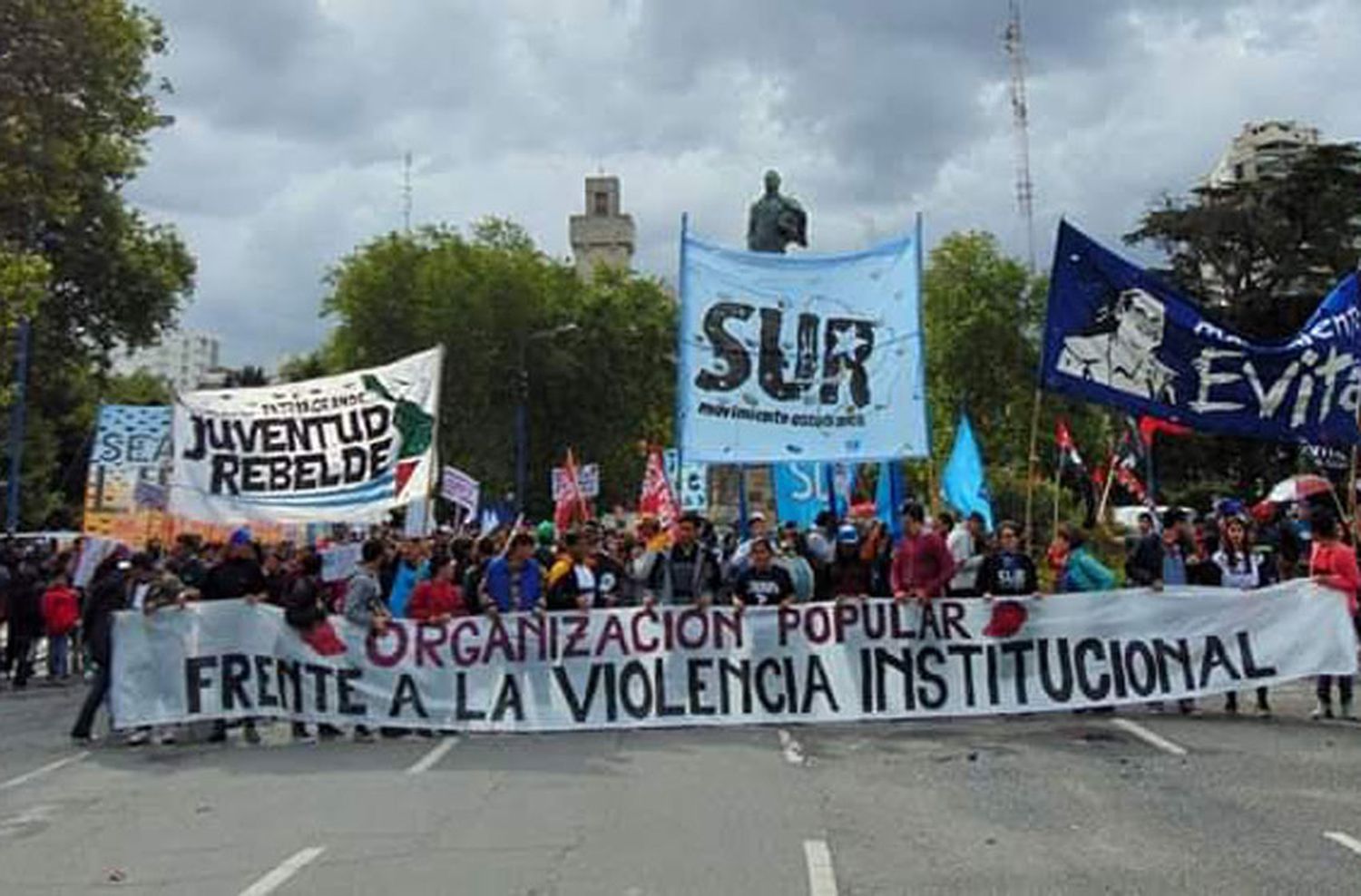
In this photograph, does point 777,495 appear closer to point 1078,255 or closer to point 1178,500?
point 1078,255

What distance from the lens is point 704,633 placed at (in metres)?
13.4

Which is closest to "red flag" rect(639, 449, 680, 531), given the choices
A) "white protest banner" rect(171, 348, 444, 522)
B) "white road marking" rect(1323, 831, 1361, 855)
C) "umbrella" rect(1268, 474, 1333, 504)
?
"umbrella" rect(1268, 474, 1333, 504)

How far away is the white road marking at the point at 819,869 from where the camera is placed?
735 centimetres

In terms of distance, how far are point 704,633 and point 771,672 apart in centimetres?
65

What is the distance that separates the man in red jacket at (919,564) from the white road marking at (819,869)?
530cm

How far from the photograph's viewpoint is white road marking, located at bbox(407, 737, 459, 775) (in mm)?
11344

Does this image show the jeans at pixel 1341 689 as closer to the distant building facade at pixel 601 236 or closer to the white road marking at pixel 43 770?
the white road marking at pixel 43 770

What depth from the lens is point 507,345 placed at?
64.7 meters

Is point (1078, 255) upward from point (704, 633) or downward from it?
upward

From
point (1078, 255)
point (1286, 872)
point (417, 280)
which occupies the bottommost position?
point (1286, 872)

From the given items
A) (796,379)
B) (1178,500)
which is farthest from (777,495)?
(1178,500)

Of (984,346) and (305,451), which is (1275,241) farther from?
(305,451)

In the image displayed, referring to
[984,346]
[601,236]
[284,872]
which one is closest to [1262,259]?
[984,346]

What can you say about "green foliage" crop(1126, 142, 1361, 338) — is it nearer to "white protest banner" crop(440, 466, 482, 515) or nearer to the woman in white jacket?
"white protest banner" crop(440, 466, 482, 515)
